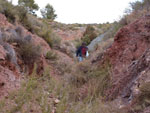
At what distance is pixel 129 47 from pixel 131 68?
1523 millimetres

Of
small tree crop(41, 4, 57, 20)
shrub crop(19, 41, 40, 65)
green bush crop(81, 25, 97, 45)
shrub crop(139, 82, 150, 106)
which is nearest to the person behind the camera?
shrub crop(139, 82, 150, 106)

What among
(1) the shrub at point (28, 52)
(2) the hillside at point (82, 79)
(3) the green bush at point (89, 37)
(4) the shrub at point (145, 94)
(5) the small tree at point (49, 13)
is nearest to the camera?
(2) the hillside at point (82, 79)

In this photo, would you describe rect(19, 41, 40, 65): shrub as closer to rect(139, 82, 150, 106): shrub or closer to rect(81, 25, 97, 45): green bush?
rect(139, 82, 150, 106): shrub

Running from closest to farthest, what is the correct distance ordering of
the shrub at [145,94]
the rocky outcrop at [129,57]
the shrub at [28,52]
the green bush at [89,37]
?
the shrub at [145,94] → the rocky outcrop at [129,57] → the shrub at [28,52] → the green bush at [89,37]

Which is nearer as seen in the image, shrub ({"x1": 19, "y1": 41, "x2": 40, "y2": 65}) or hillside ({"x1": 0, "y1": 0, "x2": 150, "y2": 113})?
hillside ({"x1": 0, "y1": 0, "x2": 150, "y2": 113})

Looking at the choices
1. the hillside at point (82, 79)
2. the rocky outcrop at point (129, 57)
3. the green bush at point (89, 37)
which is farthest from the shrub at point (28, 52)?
the green bush at point (89, 37)

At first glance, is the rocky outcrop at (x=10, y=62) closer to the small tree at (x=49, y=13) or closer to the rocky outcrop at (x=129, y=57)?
the rocky outcrop at (x=129, y=57)

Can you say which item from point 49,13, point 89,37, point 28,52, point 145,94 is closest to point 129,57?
point 145,94

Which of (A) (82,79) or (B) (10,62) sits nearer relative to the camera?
(A) (82,79)

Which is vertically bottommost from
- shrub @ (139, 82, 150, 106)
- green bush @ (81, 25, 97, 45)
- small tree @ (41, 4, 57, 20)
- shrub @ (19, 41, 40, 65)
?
shrub @ (139, 82, 150, 106)

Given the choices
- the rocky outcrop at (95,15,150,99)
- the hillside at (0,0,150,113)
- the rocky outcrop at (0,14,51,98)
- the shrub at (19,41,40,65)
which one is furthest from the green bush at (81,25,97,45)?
the rocky outcrop at (95,15,150,99)

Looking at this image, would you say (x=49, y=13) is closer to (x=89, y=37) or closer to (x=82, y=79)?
(x=89, y=37)

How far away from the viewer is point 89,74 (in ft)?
23.0

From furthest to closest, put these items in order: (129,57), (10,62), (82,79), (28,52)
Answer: (28,52), (10,62), (82,79), (129,57)
